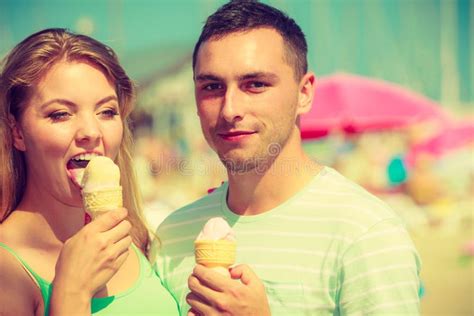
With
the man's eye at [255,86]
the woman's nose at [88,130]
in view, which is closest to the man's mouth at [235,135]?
the man's eye at [255,86]

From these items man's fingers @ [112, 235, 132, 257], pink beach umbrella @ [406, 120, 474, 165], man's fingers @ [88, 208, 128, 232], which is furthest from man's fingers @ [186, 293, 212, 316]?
pink beach umbrella @ [406, 120, 474, 165]

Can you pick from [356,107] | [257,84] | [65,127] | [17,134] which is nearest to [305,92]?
[257,84]

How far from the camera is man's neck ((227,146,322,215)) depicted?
11.9 ft

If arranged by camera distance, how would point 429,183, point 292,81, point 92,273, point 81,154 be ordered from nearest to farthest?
point 92,273 < point 81,154 < point 292,81 < point 429,183

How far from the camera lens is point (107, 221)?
2945mm

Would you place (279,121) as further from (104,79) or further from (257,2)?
(104,79)

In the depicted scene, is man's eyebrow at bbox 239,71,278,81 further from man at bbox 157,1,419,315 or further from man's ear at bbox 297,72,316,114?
man's ear at bbox 297,72,316,114

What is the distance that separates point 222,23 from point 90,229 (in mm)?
1522

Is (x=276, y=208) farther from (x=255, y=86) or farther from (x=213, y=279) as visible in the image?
(x=213, y=279)

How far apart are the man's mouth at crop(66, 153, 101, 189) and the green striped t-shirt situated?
90 cm

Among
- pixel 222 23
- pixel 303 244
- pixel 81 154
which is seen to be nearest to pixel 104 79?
pixel 81 154

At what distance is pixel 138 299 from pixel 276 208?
3.20 feet

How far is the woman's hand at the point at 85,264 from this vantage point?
2854mm

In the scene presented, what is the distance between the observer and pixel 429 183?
21.8m
